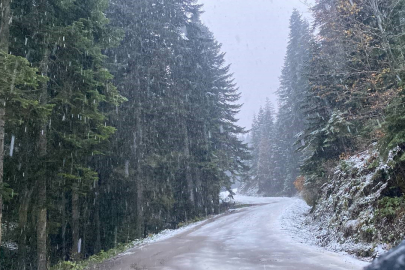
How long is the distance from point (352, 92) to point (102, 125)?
9.58m

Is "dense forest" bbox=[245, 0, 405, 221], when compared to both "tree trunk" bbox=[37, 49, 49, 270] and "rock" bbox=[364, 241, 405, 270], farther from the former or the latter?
"tree trunk" bbox=[37, 49, 49, 270]

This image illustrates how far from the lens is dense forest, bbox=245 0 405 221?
29.8 feet

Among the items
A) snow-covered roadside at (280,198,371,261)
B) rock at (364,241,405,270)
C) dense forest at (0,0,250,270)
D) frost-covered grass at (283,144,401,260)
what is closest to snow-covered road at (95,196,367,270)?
snow-covered roadside at (280,198,371,261)

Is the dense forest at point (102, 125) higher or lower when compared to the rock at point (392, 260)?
higher

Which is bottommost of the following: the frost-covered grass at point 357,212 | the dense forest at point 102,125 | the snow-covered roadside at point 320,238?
the snow-covered roadside at point 320,238

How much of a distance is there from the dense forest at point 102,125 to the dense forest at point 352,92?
961 cm

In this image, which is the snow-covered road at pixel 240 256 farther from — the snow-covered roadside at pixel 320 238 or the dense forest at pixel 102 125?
the dense forest at pixel 102 125

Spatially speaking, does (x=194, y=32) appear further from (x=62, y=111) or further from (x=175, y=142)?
(x=62, y=111)

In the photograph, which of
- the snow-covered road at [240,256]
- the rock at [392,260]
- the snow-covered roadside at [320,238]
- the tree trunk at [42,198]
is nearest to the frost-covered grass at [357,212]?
the snow-covered roadside at [320,238]

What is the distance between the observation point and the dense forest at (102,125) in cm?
1089

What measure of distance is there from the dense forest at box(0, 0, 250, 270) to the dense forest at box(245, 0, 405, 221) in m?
9.61

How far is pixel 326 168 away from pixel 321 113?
3.84m

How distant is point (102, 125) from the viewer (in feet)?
41.3

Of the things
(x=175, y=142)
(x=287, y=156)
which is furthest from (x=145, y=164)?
(x=287, y=156)
